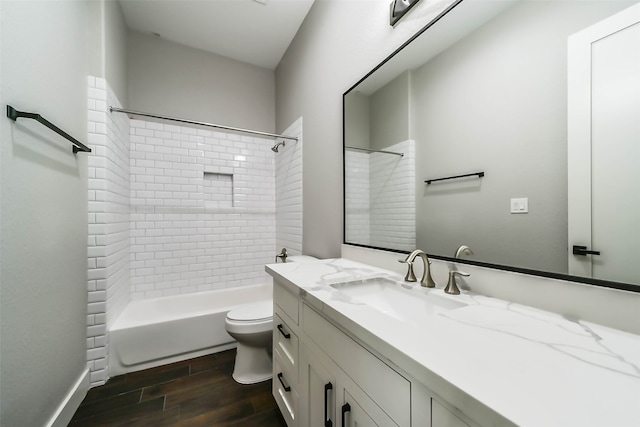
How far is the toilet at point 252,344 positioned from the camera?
5.60ft

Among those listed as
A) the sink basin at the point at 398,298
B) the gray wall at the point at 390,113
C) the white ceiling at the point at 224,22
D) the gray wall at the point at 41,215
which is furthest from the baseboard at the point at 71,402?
the white ceiling at the point at 224,22

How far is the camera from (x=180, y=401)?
1543mm

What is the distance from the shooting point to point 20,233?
3.39 feet

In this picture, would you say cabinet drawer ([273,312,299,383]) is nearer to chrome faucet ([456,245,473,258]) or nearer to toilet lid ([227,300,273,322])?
toilet lid ([227,300,273,322])

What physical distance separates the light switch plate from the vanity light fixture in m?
1.05

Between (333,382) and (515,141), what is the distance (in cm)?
98

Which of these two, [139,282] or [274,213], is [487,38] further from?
[139,282]

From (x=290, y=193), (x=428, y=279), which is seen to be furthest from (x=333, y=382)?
(x=290, y=193)

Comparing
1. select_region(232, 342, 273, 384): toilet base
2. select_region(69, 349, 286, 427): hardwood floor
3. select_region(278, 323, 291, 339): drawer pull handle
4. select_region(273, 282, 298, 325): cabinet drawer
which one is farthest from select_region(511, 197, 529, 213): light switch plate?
select_region(232, 342, 273, 384): toilet base

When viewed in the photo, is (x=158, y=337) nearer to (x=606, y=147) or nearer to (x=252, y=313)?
(x=252, y=313)

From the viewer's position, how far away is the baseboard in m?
1.28

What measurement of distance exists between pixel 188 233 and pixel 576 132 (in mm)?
2939

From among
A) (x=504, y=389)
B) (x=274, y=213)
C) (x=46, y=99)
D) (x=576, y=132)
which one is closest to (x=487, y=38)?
(x=576, y=132)

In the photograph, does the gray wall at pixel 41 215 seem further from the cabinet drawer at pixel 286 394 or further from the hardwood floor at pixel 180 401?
the cabinet drawer at pixel 286 394
